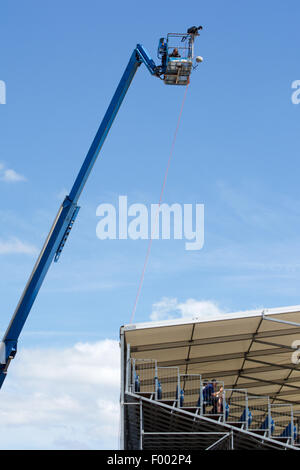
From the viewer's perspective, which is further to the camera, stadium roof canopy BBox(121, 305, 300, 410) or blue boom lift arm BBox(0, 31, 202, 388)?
stadium roof canopy BBox(121, 305, 300, 410)

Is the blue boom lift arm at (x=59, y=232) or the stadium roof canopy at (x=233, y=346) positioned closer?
the blue boom lift arm at (x=59, y=232)

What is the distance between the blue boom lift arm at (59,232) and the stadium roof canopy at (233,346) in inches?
151

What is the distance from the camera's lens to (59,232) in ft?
68.3

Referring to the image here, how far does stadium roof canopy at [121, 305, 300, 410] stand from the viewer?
75.7 ft

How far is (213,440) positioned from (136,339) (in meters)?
5.22

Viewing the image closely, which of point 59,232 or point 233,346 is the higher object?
point 59,232

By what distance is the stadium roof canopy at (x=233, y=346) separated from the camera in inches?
908

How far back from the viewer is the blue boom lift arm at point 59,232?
20406 millimetres

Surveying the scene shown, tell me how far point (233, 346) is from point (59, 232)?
10.2 metres

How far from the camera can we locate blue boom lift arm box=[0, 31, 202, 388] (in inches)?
803

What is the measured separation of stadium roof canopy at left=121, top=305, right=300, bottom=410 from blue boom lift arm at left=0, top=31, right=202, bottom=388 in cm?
383
